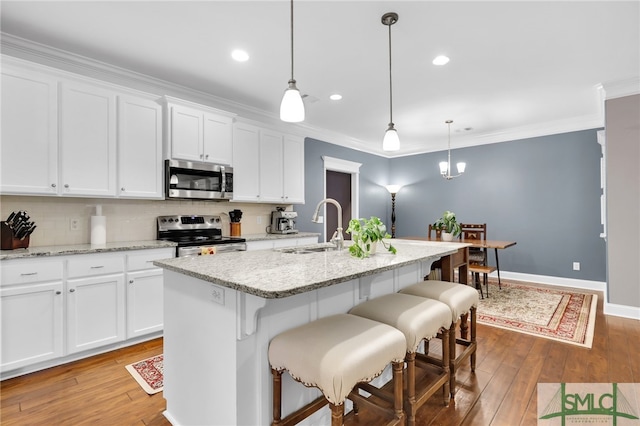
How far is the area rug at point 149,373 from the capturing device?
83.0 inches

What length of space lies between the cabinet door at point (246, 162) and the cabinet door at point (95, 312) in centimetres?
163

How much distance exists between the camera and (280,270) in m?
1.42

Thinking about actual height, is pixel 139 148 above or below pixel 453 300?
above

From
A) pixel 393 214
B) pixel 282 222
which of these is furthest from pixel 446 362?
pixel 393 214

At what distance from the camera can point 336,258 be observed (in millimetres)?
1815

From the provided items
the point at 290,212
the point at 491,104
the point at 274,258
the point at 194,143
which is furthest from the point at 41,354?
the point at 491,104

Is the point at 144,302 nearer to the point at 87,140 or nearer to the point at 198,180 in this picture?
the point at 198,180

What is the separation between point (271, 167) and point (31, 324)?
9.36 feet

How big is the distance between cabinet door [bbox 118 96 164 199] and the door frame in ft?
9.17

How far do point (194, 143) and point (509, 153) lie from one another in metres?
4.99

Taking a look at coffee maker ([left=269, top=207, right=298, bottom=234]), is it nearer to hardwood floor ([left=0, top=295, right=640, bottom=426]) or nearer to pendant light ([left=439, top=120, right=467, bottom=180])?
hardwood floor ([left=0, top=295, right=640, bottom=426])

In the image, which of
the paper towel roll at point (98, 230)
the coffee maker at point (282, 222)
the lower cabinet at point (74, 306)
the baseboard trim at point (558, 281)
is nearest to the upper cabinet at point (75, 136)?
the paper towel roll at point (98, 230)

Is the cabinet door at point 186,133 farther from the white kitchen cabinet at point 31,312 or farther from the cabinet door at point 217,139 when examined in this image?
the white kitchen cabinet at point 31,312

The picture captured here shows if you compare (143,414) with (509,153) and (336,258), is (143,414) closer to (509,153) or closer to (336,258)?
(336,258)
